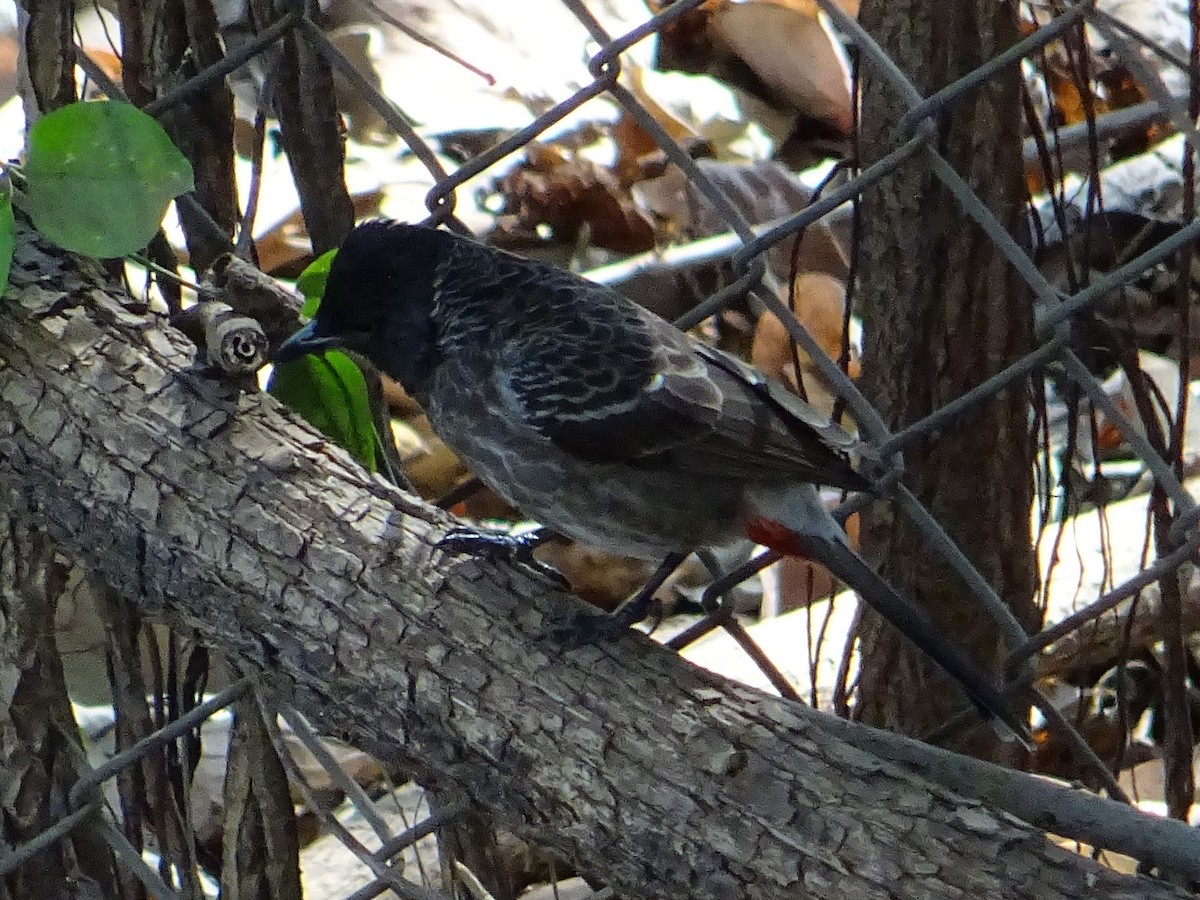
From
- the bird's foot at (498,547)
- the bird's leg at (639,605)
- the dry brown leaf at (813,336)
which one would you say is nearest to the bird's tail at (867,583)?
the bird's leg at (639,605)

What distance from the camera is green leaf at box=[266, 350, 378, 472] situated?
232cm

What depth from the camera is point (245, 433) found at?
194 centimetres

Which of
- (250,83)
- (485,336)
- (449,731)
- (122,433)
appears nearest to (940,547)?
(449,731)

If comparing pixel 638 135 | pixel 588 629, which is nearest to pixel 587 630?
pixel 588 629

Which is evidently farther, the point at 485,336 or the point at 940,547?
the point at 485,336

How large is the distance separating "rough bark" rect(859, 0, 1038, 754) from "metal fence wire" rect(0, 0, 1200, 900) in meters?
0.05

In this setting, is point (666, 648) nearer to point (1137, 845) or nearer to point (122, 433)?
point (1137, 845)

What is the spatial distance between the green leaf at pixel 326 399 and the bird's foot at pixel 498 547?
0.86 feet

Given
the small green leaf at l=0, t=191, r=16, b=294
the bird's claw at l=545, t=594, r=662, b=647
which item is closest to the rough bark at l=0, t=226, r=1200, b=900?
the bird's claw at l=545, t=594, r=662, b=647

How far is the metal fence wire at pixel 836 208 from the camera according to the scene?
1.84m

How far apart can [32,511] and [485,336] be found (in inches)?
32.8

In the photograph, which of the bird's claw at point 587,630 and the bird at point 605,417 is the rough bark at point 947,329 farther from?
the bird's claw at point 587,630

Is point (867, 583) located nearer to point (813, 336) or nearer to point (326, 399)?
point (326, 399)

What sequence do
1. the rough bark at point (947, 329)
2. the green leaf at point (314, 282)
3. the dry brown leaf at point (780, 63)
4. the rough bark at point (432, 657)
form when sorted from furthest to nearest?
the dry brown leaf at point (780, 63) < the green leaf at point (314, 282) < the rough bark at point (947, 329) < the rough bark at point (432, 657)
